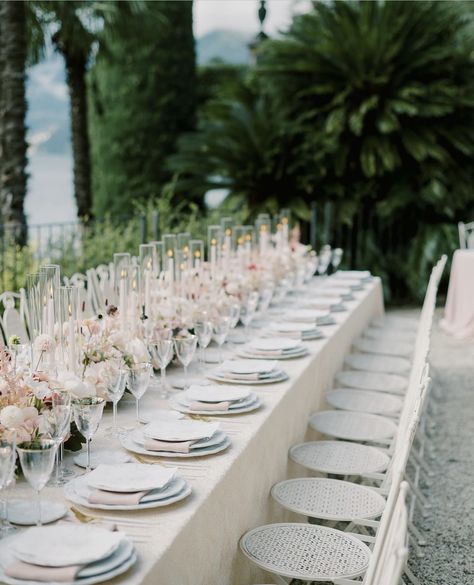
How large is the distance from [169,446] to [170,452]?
2cm

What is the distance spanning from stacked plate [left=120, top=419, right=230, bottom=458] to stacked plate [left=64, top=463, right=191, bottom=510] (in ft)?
0.56

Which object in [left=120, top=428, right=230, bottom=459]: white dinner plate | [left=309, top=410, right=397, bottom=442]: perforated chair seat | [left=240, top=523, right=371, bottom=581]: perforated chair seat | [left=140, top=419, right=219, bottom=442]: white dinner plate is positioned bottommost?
[left=240, top=523, right=371, bottom=581]: perforated chair seat

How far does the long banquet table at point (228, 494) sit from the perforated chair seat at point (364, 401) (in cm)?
27

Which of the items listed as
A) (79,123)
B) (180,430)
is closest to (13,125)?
(79,123)

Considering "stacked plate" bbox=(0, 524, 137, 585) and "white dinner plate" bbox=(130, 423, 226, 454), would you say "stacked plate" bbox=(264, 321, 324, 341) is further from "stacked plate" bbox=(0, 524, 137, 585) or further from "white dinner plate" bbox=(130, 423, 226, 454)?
"stacked plate" bbox=(0, 524, 137, 585)

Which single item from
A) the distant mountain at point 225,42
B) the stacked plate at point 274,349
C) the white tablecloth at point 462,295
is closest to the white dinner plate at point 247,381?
the stacked plate at point 274,349

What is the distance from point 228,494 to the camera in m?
2.14

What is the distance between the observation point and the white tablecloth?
25.2ft

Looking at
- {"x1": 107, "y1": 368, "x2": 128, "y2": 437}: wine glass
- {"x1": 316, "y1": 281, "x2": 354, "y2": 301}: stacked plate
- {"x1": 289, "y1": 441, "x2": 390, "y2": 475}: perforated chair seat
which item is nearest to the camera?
{"x1": 107, "y1": 368, "x2": 128, "y2": 437}: wine glass

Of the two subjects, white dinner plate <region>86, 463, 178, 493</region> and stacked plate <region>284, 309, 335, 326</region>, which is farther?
stacked plate <region>284, 309, 335, 326</region>

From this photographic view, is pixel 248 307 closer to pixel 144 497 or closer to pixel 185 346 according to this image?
pixel 185 346

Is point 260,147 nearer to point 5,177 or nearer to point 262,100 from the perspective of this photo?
point 262,100

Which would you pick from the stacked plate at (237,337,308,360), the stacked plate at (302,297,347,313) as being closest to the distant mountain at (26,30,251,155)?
the stacked plate at (302,297,347,313)

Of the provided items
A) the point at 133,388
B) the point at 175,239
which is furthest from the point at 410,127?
the point at 133,388
